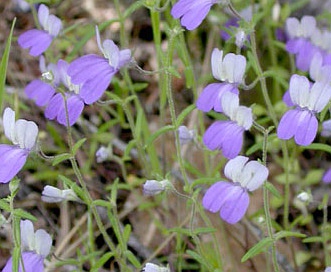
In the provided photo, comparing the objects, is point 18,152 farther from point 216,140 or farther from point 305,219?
point 305,219

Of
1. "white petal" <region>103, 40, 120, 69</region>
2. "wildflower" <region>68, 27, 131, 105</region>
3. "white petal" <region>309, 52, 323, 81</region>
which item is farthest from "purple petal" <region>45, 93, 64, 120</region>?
"white petal" <region>309, 52, 323, 81</region>

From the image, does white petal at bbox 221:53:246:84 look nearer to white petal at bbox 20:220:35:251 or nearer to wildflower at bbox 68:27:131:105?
wildflower at bbox 68:27:131:105

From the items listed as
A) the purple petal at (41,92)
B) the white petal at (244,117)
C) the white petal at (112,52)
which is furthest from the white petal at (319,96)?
the purple petal at (41,92)

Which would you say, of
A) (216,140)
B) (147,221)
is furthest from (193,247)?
(216,140)

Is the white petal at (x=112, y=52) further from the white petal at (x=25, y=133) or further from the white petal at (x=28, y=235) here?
the white petal at (x=28, y=235)

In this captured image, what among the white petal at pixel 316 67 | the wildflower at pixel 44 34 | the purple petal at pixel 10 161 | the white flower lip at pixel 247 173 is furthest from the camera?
the wildflower at pixel 44 34

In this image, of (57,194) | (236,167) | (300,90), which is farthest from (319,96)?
(57,194)

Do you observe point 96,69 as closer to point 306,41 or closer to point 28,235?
point 28,235
